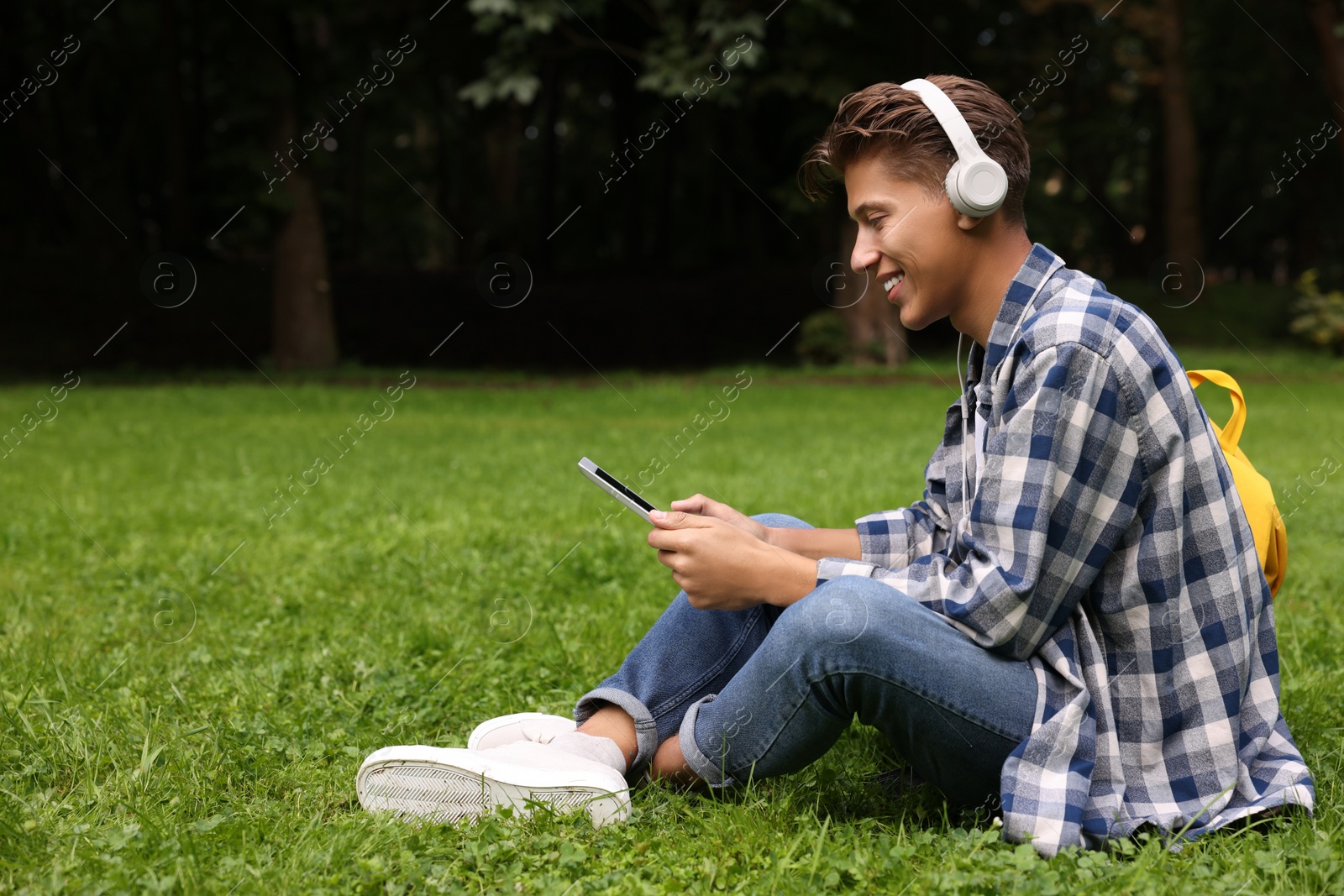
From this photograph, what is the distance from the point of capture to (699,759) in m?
2.45

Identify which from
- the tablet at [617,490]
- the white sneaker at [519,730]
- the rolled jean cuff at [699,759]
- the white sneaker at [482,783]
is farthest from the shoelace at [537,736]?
the tablet at [617,490]

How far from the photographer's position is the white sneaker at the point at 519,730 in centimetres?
273

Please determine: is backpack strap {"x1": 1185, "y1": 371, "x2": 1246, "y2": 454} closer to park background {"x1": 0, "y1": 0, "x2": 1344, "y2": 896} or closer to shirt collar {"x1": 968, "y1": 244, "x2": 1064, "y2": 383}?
shirt collar {"x1": 968, "y1": 244, "x2": 1064, "y2": 383}

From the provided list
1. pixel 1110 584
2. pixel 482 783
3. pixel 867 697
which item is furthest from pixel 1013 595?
pixel 482 783

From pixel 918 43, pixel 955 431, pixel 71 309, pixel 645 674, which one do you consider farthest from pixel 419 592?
pixel 71 309

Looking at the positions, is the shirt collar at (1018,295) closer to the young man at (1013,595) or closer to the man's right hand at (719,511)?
the young man at (1013,595)

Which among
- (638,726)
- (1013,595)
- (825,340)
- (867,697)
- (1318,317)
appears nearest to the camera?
(1013,595)

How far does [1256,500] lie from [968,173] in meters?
0.84

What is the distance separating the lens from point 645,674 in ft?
8.68

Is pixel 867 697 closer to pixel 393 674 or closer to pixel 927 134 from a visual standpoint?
pixel 927 134

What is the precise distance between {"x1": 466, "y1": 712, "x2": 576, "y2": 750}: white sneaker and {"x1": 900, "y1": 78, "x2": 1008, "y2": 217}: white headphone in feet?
4.71

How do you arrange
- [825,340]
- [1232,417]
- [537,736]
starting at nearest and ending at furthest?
[1232,417]
[537,736]
[825,340]

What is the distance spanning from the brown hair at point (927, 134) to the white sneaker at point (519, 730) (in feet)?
4.67

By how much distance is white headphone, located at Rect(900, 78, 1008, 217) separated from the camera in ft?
6.91
